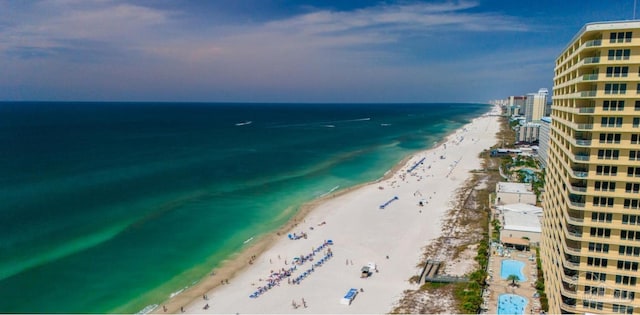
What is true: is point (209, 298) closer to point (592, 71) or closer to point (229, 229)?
point (229, 229)

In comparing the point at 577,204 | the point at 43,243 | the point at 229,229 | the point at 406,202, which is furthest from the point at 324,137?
the point at 577,204

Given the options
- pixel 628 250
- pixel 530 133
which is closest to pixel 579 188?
pixel 628 250

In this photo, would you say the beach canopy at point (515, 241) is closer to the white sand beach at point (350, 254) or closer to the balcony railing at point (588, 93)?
the white sand beach at point (350, 254)

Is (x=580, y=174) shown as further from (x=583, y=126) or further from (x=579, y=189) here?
(x=583, y=126)

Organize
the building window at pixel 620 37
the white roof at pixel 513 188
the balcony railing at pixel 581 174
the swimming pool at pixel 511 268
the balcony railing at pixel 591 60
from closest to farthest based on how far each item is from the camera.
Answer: the building window at pixel 620 37, the balcony railing at pixel 591 60, the balcony railing at pixel 581 174, the swimming pool at pixel 511 268, the white roof at pixel 513 188

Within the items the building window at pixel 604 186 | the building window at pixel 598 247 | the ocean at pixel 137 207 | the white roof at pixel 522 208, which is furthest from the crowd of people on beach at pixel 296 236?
the building window at pixel 604 186

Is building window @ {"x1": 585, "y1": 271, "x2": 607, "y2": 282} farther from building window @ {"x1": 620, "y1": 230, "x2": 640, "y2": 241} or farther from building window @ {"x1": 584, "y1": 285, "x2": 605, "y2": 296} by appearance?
building window @ {"x1": 620, "y1": 230, "x2": 640, "y2": 241}
